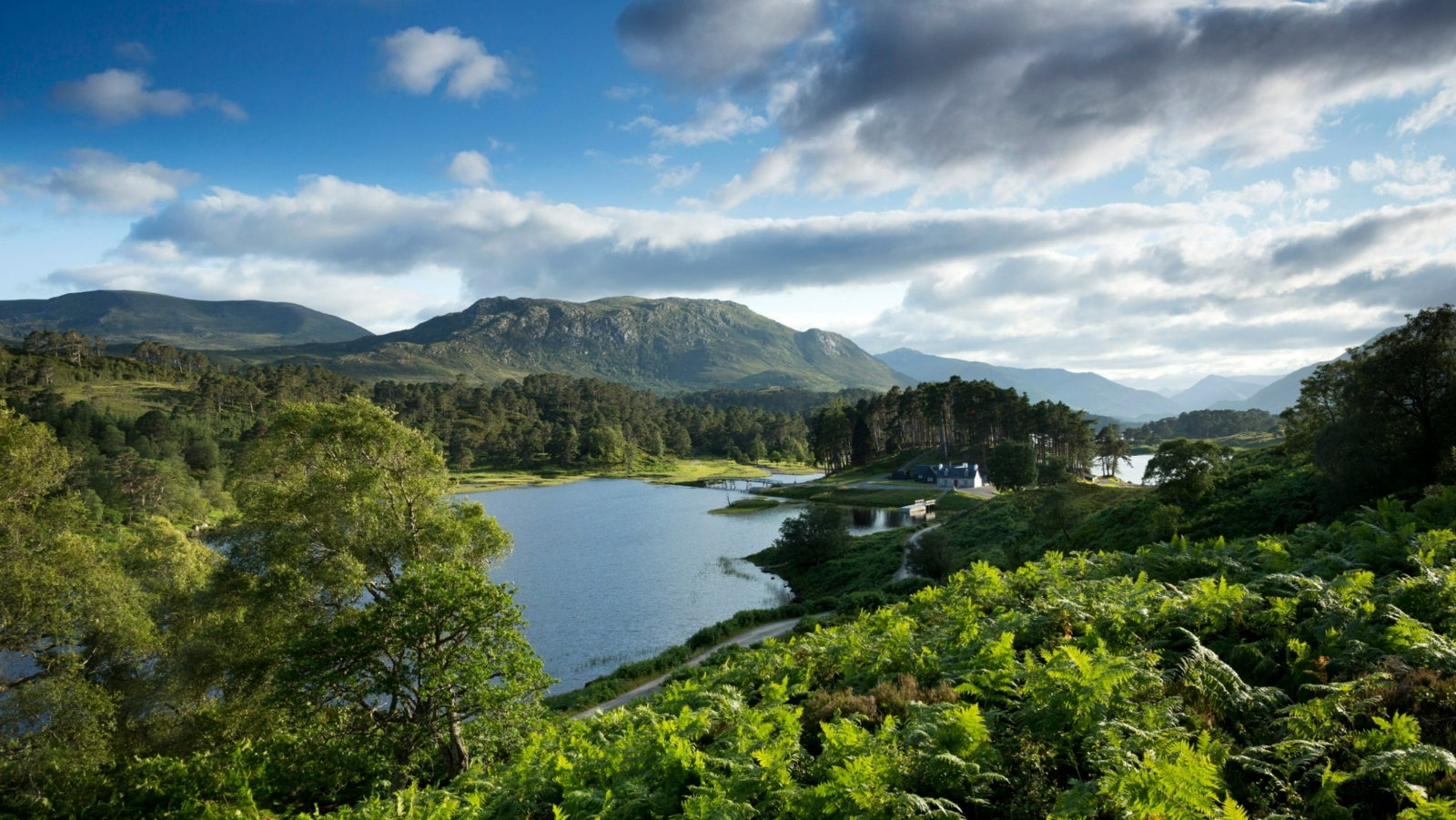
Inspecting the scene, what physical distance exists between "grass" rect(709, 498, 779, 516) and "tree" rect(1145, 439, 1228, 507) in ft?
220

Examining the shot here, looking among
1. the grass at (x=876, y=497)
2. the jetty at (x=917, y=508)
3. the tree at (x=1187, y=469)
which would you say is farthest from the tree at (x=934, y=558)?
the jetty at (x=917, y=508)

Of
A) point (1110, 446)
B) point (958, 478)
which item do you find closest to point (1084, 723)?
point (958, 478)

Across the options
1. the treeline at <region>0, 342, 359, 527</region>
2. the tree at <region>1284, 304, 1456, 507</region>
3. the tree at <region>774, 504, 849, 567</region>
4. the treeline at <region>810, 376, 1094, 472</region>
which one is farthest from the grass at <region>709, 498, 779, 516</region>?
the tree at <region>1284, 304, 1456, 507</region>

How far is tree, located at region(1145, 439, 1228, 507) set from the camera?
118ft

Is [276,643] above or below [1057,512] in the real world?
below

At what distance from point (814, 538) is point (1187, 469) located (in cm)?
3263

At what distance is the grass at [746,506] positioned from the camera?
10062cm

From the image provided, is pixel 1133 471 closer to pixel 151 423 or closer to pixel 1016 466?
pixel 1016 466

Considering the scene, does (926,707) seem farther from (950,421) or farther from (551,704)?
(950,421)

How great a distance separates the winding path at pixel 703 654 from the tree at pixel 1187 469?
22.6 m

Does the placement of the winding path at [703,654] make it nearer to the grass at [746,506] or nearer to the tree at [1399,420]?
the tree at [1399,420]

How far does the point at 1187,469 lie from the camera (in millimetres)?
36312

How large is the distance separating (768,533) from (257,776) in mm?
67116

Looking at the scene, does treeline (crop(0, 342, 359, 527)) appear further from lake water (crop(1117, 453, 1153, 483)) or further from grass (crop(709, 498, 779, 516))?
lake water (crop(1117, 453, 1153, 483))
